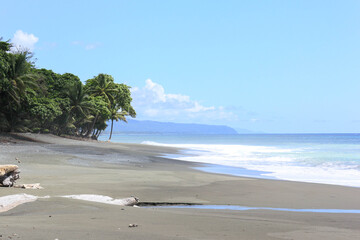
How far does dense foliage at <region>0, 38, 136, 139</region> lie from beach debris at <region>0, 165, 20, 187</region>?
872 inches

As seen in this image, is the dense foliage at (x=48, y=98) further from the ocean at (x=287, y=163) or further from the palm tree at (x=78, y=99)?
the ocean at (x=287, y=163)

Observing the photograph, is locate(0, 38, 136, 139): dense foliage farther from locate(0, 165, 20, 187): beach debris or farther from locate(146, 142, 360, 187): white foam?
locate(0, 165, 20, 187): beach debris

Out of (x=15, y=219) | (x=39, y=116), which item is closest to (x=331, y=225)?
(x=15, y=219)

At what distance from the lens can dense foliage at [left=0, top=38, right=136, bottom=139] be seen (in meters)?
30.8

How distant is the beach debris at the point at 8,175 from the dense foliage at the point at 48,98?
22.2 metres

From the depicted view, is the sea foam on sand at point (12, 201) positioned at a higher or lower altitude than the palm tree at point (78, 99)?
lower

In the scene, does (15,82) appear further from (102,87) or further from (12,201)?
(12,201)

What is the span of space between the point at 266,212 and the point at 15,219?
448cm

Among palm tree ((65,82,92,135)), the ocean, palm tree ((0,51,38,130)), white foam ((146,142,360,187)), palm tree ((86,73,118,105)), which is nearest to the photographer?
white foam ((146,142,360,187))

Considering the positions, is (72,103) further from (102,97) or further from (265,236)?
(265,236)

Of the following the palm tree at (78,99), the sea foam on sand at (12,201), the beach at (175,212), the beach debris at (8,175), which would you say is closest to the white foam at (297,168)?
the beach at (175,212)

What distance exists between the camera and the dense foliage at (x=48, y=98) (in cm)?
3083

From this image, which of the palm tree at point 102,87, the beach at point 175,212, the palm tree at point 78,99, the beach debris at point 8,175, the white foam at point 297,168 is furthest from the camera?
the palm tree at point 102,87

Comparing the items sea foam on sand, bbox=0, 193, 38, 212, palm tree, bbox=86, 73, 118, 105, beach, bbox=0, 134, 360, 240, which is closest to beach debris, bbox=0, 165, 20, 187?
beach, bbox=0, 134, 360, 240
